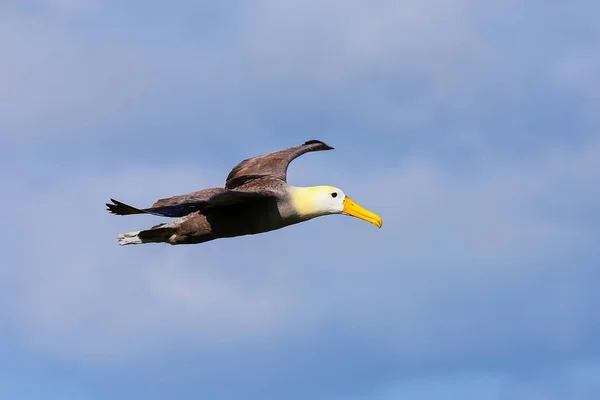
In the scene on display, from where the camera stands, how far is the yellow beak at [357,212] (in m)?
23.7

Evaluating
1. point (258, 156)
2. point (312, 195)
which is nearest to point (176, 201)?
point (312, 195)

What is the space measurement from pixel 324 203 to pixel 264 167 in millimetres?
2685

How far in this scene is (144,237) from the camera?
2298cm

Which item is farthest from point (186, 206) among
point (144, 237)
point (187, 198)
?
point (144, 237)

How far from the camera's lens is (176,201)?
71.3ft

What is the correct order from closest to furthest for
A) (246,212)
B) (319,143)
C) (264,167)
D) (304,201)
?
(246,212)
(304,201)
(264,167)
(319,143)

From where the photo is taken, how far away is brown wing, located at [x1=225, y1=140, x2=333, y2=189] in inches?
990

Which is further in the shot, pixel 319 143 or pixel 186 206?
pixel 319 143

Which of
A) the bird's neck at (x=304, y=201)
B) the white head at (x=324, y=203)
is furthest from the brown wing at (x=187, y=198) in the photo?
the white head at (x=324, y=203)

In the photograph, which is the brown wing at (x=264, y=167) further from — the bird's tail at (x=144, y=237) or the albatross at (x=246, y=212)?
the bird's tail at (x=144, y=237)

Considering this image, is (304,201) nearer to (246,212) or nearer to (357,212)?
(246,212)

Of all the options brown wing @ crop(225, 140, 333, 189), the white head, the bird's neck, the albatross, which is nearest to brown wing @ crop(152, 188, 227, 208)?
the albatross

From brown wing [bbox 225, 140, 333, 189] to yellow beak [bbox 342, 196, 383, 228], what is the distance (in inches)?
64.4

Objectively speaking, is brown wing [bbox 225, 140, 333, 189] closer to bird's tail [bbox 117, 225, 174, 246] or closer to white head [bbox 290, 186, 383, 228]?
white head [bbox 290, 186, 383, 228]
